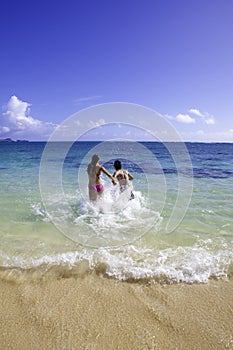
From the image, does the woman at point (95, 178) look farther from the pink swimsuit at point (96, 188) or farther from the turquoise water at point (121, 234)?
the turquoise water at point (121, 234)

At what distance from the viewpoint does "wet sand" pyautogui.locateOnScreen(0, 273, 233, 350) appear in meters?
2.68

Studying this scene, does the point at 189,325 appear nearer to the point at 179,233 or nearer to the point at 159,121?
the point at 179,233

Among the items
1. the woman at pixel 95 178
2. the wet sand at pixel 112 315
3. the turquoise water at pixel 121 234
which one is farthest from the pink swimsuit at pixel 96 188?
the wet sand at pixel 112 315

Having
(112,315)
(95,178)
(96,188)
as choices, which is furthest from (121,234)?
(95,178)

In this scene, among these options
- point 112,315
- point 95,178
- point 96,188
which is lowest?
point 112,315

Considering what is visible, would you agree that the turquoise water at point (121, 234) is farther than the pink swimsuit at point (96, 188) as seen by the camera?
No

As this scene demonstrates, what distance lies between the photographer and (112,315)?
120 inches

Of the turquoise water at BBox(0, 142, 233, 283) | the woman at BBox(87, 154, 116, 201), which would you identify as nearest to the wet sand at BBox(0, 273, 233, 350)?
the turquoise water at BBox(0, 142, 233, 283)

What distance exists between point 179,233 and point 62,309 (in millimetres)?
3397

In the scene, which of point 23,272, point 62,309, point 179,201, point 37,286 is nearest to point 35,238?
point 23,272

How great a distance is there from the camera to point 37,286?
3.57m

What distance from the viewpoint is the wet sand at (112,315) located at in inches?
105

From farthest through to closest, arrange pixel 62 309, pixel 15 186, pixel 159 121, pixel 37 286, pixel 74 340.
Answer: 1. pixel 15 186
2. pixel 159 121
3. pixel 37 286
4. pixel 62 309
5. pixel 74 340

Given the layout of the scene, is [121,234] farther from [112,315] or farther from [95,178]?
[95,178]
